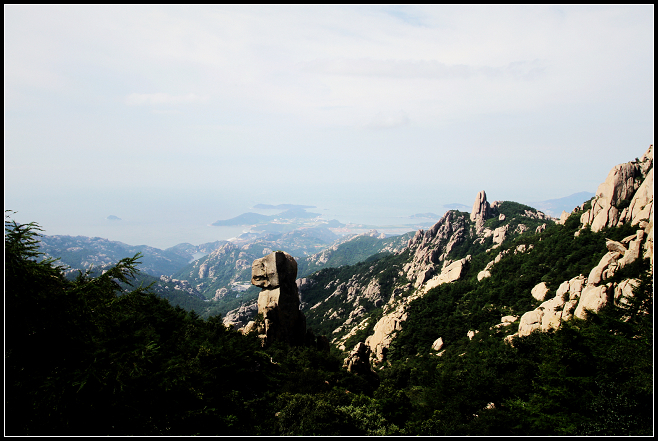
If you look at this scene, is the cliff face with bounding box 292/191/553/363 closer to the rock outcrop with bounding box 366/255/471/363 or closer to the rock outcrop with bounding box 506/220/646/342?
the rock outcrop with bounding box 366/255/471/363

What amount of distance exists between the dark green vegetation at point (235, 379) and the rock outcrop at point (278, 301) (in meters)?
3.34

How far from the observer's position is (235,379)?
1922 cm

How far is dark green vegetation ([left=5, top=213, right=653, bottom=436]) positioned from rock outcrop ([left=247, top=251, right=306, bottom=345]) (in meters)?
3.34

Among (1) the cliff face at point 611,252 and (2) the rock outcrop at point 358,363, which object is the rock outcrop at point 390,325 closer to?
(2) the rock outcrop at point 358,363

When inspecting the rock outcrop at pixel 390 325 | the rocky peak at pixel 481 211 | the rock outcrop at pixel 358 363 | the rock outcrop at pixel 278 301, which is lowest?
the rock outcrop at pixel 390 325

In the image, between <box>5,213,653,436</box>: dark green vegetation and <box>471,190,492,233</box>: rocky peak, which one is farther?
<box>471,190,492,233</box>: rocky peak

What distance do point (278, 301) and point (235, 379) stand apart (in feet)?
37.0

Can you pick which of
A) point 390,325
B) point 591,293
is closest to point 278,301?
point 591,293

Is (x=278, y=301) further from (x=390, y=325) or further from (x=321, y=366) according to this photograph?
(x=390, y=325)

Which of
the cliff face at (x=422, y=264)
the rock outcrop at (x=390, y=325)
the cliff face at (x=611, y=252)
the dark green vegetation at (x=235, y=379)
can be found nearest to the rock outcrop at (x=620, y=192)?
the cliff face at (x=611, y=252)

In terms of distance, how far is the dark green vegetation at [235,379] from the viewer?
9.19 metres

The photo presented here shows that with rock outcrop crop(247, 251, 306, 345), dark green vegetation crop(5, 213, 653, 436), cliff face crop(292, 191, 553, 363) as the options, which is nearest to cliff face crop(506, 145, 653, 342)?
dark green vegetation crop(5, 213, 653, 436)

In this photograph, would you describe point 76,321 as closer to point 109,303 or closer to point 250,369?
point 109,303

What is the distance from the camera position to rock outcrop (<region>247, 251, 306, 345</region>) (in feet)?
98.3
